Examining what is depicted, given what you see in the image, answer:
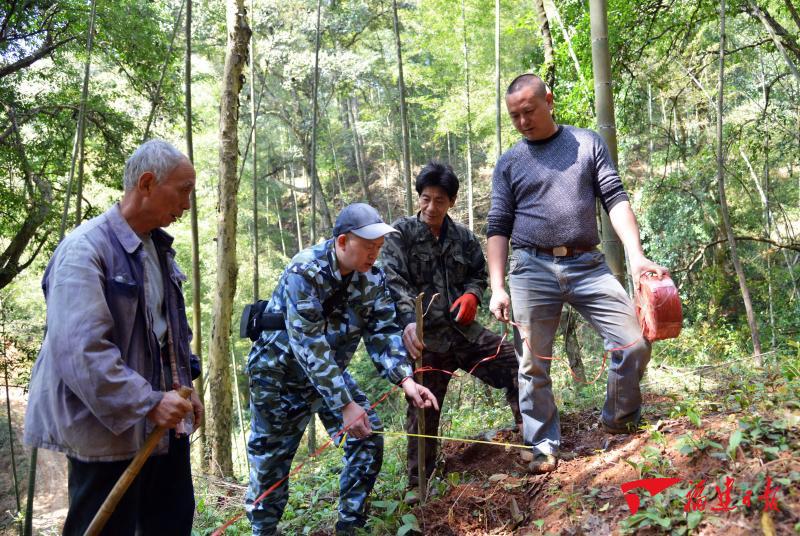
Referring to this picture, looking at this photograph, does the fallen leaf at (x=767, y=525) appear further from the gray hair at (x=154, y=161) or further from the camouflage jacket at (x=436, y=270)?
the gray hair at (x=154, y=161)

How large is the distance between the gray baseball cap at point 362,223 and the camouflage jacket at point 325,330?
0.16 metres

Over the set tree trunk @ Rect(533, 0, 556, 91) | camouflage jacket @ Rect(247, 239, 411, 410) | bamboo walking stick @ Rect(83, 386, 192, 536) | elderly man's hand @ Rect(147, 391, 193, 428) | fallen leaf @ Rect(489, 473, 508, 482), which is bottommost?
fallen leaf @ Rect(489, 473, 508, 482)

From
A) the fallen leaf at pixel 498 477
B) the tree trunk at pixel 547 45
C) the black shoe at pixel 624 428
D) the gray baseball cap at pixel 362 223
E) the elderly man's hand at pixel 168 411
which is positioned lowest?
the fallen leaf at pixel 498 477

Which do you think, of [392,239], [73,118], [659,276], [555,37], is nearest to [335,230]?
[392,239]

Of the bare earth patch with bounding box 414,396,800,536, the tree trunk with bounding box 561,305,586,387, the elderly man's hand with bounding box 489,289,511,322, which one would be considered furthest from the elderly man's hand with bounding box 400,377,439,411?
the tree trunk with bounding box 561,305,586,387

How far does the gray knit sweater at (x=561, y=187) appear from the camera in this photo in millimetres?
2910

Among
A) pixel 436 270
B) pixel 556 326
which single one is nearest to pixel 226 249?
pixel 436 270

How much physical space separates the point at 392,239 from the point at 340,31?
55.8 feet

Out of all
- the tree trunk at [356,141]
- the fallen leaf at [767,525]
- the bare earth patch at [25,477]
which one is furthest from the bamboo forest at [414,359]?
the tree trunk at [356,141]

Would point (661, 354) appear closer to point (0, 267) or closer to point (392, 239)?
point (392, 239)

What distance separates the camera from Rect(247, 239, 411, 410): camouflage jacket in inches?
102

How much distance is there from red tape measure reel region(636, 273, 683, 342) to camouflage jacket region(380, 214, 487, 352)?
1.12m

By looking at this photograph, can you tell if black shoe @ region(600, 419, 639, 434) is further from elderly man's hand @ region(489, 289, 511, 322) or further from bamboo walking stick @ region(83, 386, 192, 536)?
bamboo walking stick @ region(83, 386, 192, 536)

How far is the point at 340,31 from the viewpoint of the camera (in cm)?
1862
